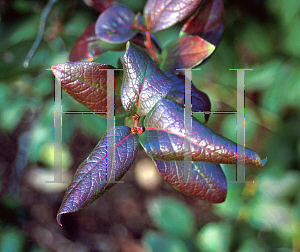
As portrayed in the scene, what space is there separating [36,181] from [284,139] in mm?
1480

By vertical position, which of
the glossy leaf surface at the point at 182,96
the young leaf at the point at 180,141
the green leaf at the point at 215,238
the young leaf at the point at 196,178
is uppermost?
the glossy leaf surface at the point at 182,96

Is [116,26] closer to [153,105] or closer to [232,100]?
[153,105]

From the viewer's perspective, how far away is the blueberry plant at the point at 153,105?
0.35 m

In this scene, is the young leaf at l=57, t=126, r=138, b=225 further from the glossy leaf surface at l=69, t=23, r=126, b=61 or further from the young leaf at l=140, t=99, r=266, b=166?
the glossy leaf surface at l=69, t=23, r=126, b=61

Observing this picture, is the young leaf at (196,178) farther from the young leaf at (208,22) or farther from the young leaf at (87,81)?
the young leaf at (208,22)

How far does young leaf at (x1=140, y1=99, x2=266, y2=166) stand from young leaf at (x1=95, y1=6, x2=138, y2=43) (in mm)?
244

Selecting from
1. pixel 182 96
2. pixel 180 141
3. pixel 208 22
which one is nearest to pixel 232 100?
pixel 208 22

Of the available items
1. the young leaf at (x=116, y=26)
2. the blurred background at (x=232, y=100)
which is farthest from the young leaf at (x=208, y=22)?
the blurred background at (x=232, y=100)

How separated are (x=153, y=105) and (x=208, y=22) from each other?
297 mm

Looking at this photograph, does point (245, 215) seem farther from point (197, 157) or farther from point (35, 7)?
point (35, 7)

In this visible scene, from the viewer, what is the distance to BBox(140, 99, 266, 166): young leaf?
13.2 inches

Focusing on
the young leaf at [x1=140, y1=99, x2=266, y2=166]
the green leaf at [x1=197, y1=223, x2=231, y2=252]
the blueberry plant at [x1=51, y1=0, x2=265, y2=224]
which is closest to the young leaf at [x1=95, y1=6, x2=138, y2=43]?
the blueberry plant at [x1=51, y1=0, x2=265, y2=224]

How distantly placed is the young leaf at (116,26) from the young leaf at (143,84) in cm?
16

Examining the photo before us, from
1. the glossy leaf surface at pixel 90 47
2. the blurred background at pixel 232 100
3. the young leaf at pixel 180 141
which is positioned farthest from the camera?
the blurred background at pixel 232 100
